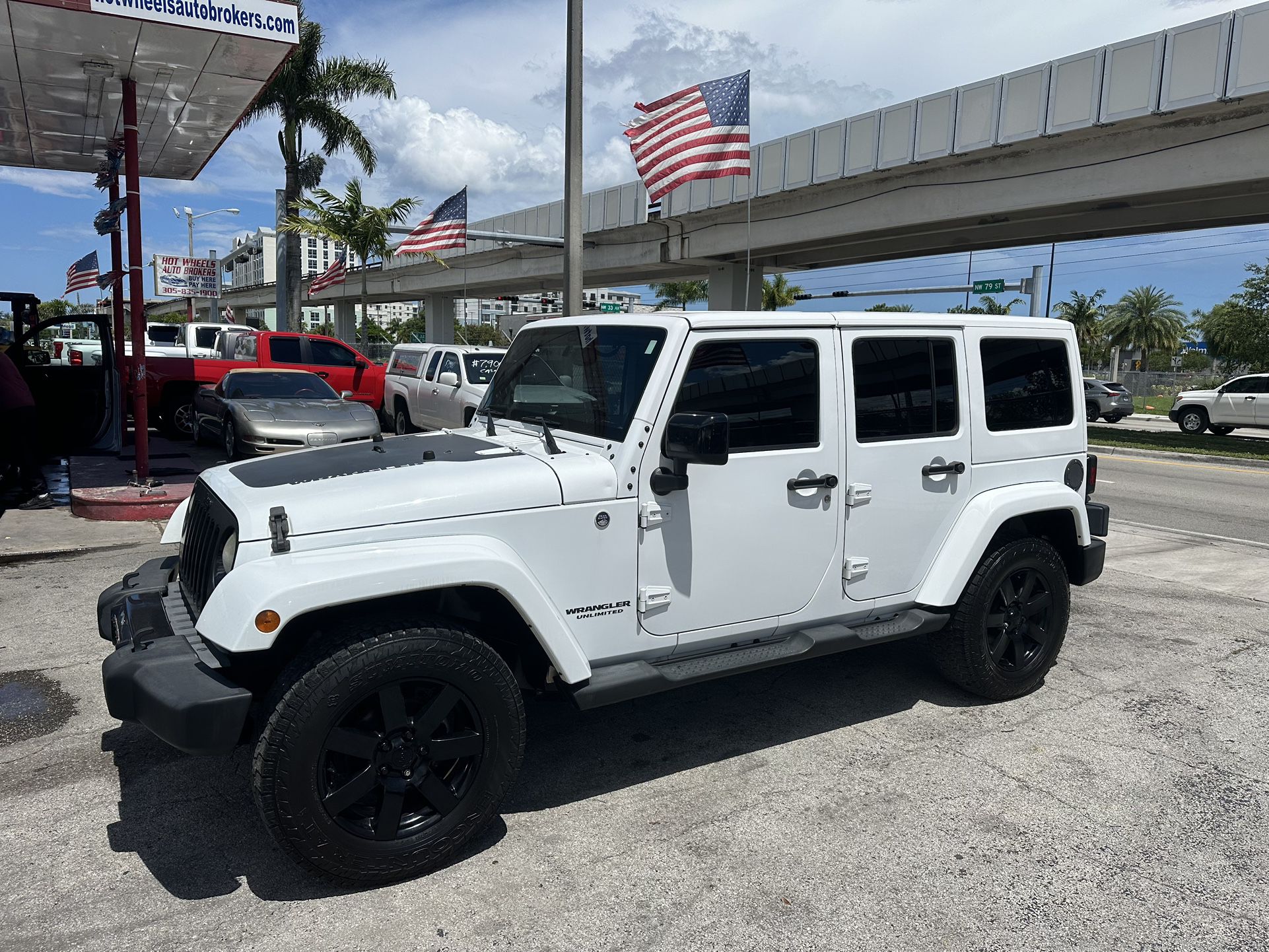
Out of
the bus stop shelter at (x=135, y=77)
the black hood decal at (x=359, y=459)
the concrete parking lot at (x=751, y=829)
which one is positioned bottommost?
the concrete parking lot at (x=751, y=829)

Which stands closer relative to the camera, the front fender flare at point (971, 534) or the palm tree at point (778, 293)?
the front fender flare at point (971, 534)

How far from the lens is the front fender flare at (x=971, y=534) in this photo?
4.23 meters

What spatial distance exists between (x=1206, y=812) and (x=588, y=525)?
8.96 feet

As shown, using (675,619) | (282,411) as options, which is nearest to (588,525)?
(675,619)

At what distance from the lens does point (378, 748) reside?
294 cm

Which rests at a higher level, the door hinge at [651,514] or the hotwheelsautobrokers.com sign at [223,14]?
the hotwheelsautobrokers.com sign at [223,14]

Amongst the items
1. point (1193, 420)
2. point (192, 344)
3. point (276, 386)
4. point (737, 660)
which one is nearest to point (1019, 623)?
point (737, 660)

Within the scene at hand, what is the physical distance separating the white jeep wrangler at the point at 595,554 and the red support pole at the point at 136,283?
6243mm

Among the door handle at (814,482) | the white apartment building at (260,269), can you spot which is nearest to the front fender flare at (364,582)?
the door handle at (814,482)

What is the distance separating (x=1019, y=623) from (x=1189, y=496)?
10.3 metres

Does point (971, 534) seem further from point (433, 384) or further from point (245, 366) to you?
point (245, 366)

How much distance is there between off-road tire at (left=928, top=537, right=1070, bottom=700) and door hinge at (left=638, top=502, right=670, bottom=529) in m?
1.80

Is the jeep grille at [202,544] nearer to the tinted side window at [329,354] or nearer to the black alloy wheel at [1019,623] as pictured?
the black alloy wheel at [1019,623]

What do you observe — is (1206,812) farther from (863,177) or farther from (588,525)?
(863,177)
